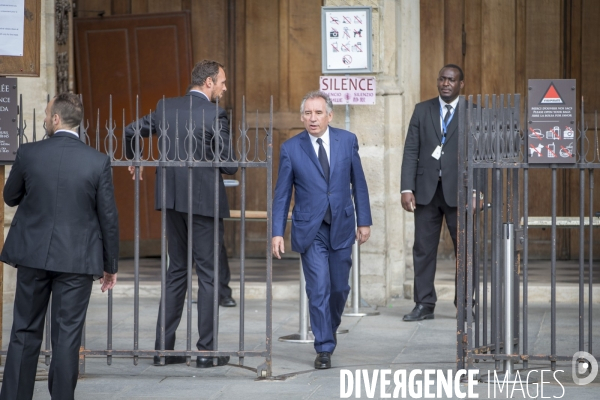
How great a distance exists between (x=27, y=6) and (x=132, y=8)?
202 inches

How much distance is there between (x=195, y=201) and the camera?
734cm

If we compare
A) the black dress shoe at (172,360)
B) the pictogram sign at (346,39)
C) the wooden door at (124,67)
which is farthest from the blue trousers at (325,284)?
the wooden door at (124,67)

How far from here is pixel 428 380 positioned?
692 centimetres

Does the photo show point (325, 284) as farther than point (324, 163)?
No

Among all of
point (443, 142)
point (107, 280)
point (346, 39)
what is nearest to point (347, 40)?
point (346, 39)

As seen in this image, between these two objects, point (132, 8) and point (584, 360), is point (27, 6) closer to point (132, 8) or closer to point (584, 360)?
point (584, 360)

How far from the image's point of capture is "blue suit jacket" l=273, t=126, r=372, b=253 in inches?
293

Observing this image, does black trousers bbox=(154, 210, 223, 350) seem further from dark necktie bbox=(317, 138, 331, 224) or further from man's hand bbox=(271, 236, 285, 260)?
dark necktie bbox=(317, 138, 331, 224)

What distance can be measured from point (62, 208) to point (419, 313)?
4232 mm

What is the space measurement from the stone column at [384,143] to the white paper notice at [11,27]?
11.5ft

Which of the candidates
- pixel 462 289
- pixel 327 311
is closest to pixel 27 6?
pixel 327 311

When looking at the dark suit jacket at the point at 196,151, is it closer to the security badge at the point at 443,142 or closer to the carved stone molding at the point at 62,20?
the security badge at the point at 443,142

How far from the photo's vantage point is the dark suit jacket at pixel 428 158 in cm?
916

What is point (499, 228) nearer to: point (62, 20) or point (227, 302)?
point (227, 302)
